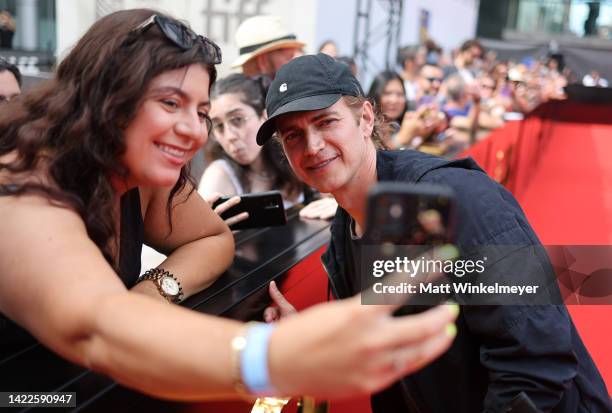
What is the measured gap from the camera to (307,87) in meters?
1.48

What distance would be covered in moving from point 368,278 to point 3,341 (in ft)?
2.38

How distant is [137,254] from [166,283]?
0.10 m

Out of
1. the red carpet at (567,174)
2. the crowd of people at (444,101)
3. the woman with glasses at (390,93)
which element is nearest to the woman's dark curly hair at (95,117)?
the crowd of people at (444,101)

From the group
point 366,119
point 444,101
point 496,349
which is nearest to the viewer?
point 496,349

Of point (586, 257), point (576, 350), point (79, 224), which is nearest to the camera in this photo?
point (79, 224)

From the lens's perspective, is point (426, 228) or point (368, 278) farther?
point (368, 278)

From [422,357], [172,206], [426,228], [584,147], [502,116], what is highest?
[426,228]

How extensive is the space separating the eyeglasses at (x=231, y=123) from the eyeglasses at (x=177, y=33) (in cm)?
147

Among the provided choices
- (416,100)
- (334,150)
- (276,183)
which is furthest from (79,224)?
(416,100)

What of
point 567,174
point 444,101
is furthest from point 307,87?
point 567,174

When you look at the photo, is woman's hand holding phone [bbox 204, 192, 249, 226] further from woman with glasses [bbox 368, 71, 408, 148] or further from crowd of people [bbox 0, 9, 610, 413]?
woman with glasses [bbox 368, 71, 408, 148]

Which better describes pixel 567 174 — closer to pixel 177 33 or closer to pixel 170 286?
pixel 170 286

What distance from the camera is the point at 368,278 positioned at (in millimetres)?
1092

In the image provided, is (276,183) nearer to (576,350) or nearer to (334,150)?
(334,150)
